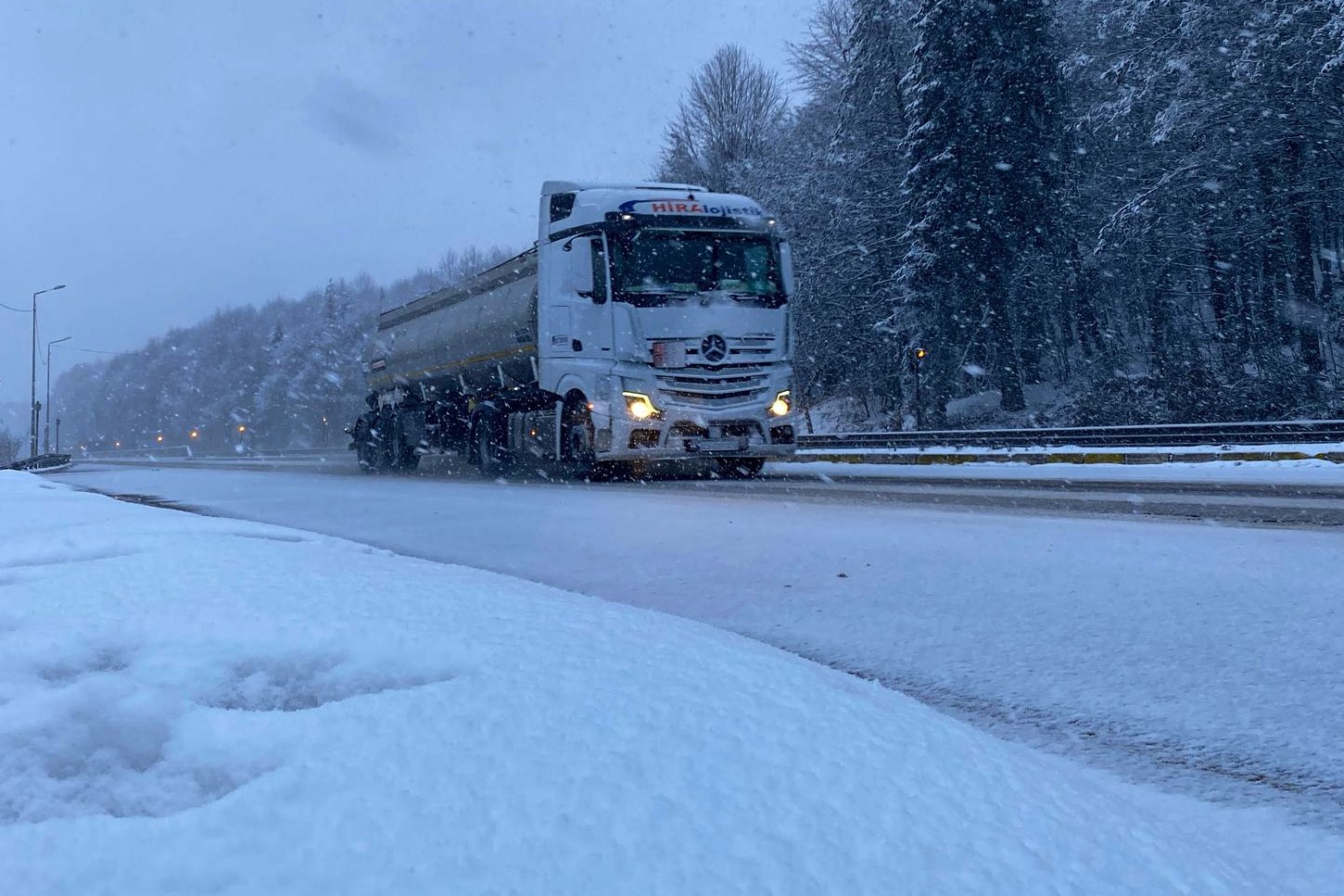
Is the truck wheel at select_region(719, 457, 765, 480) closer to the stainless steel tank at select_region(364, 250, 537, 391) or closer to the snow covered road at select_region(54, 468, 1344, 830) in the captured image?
the stainless steel tank at select_region(364, 250, 537, 391)

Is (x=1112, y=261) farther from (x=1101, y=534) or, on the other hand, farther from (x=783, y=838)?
(x=783, y=838)

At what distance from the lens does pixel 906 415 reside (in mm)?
31859

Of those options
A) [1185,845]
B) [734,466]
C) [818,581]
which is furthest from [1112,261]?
[1185,845]

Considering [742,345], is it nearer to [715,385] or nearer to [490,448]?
[715,385]

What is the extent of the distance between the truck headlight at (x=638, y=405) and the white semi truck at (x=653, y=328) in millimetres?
15

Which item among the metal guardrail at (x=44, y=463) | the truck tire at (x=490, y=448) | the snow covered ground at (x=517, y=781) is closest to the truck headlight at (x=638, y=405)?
the truck tire at (x=490, y=448)

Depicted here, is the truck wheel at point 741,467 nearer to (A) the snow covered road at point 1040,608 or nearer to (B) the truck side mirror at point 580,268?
(B) the truck side mirror at point 580,268

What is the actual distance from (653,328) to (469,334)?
5.67 m

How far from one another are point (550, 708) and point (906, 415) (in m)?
31.2

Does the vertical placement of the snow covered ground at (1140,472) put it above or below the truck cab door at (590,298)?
below

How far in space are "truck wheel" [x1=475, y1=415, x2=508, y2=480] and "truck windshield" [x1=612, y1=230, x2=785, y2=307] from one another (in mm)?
4890

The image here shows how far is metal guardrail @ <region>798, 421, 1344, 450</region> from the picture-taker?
16.3m

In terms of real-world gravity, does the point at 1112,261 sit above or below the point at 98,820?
above

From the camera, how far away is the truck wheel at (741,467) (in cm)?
1570
